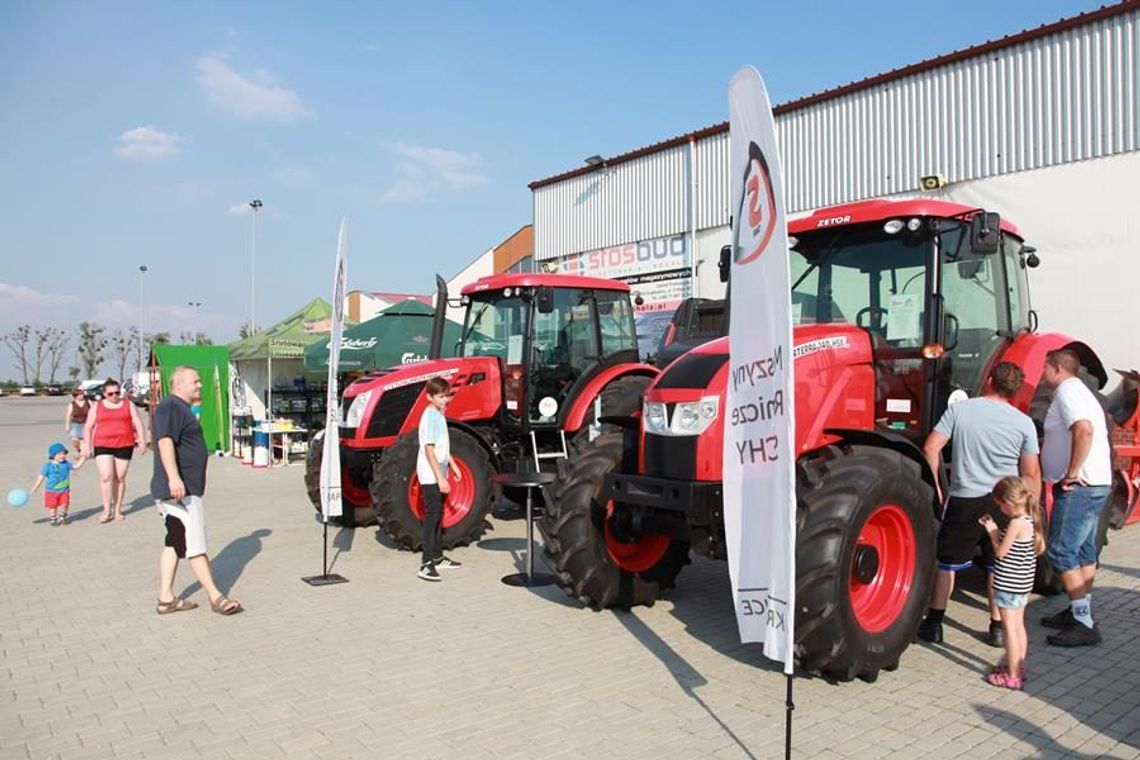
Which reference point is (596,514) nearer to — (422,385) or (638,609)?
(638,609)

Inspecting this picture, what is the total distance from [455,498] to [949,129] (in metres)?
8.42

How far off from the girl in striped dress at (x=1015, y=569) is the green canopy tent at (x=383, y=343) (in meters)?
10.4

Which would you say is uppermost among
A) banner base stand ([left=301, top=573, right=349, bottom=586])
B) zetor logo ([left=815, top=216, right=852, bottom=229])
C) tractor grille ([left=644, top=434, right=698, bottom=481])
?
zetor logo ([left=815, top=216, right=852, bottom=229])

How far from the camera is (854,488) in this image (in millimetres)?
4246

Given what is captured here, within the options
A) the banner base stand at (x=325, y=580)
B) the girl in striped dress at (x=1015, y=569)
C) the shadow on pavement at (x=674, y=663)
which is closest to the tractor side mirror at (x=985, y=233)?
the girl in striped dress at (x=1015, y=569)

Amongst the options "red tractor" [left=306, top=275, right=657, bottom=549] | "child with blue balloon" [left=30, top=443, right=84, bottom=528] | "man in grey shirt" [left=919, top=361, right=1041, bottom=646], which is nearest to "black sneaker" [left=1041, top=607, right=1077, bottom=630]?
"man in grey shirt" [left=919, top=361, right=1041, bottom=646]

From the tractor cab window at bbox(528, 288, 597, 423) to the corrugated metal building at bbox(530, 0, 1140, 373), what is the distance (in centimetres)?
585

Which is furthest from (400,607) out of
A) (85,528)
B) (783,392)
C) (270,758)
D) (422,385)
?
(85,528)

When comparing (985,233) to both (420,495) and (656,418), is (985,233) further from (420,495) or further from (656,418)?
(420,495)

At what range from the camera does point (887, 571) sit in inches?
187

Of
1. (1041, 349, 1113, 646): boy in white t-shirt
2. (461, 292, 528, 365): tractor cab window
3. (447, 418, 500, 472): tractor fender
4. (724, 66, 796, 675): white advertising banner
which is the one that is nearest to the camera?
(724, 66, 796, 675): white advertising banner

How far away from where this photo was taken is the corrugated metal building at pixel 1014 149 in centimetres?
1002

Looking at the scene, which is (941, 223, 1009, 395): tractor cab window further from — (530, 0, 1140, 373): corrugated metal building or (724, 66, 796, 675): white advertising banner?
(530, 0, 1140, 373): corrugated metal building

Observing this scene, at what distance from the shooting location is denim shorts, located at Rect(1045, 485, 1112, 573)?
493 cm
